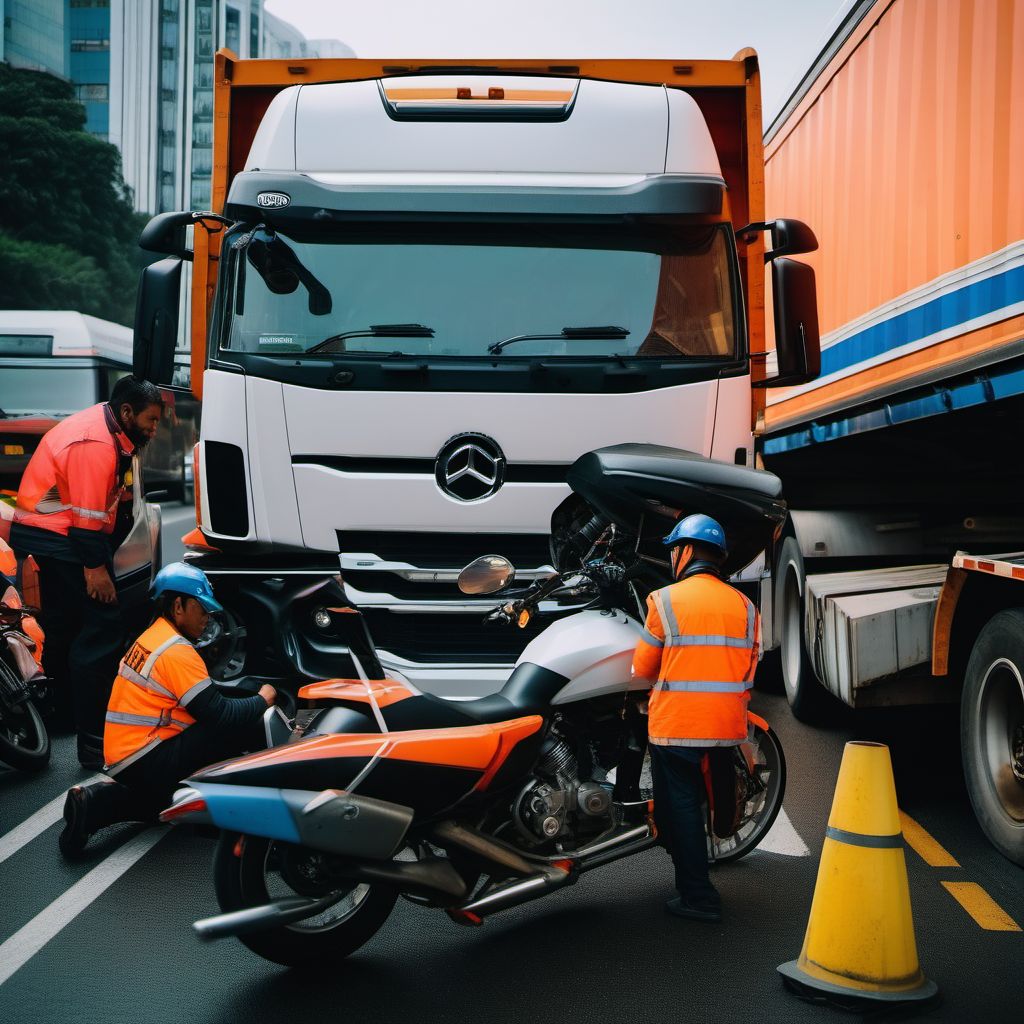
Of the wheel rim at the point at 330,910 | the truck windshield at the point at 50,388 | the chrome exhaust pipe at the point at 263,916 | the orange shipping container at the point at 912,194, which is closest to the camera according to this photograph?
the chrome exhaust pipe at the point at 263,916

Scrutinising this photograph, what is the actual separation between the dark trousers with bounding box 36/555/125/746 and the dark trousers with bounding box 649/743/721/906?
3.29m

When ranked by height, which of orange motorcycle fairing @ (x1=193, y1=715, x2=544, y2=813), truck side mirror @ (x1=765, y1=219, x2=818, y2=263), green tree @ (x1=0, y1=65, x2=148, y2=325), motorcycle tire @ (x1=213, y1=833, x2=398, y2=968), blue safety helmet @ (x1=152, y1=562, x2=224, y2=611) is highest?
green tree @ (x1=0, y1=65, x2=148, y2=325)

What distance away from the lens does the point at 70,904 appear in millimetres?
5238

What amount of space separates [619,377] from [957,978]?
10.0 ft

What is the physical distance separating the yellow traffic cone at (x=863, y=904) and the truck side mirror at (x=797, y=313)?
9.70 feet

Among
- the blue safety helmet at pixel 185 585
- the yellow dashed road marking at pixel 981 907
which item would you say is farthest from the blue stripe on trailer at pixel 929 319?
the blue safety helmet at pixel 185 585

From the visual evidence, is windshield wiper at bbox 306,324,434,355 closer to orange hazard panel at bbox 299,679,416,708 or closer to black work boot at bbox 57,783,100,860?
black work boot at bbox 57,783,100,860

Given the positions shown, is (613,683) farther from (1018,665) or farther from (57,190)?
(57,190)

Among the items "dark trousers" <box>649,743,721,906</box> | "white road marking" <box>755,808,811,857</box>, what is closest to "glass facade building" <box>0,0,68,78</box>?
"white road marking" <box>755,808,811,857</box>

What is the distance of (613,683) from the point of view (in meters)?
5.01

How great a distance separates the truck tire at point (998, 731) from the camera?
5.69m

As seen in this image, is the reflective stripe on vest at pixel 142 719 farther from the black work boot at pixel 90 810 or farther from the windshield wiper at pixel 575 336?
the windshield wiper at pixel 575 336

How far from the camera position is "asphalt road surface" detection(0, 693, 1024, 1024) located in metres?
4.28

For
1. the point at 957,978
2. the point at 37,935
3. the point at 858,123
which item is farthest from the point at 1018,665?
the point at 858,123
